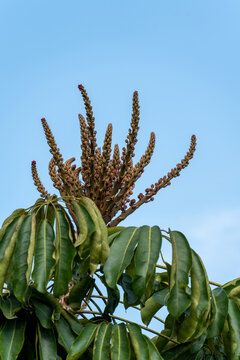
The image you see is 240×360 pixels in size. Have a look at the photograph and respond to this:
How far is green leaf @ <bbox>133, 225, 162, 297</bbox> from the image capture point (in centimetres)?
249

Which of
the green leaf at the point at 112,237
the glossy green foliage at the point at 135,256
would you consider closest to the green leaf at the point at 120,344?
the glossy green foliage at the point at 135,256

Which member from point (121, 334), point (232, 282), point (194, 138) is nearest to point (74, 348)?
point (121, 334)

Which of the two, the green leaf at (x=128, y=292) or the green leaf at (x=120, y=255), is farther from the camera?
the green leaf at (x=128, y=292)

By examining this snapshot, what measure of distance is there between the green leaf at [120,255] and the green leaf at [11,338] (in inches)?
20.7

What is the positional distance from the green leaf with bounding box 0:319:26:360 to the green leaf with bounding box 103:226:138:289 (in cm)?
52

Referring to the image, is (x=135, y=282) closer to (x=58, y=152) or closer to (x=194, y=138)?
(x=58, y=152)

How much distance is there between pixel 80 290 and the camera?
115 inches

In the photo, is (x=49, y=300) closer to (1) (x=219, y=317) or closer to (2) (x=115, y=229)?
(2) (x=115, y=229)

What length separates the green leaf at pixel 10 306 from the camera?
2660mm

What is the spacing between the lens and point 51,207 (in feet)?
9.89

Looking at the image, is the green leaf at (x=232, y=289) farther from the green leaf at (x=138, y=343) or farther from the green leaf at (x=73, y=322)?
the green leaf at (x=73, y=322)

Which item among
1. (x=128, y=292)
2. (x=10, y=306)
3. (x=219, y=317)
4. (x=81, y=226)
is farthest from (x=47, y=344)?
(x=219, y=317)

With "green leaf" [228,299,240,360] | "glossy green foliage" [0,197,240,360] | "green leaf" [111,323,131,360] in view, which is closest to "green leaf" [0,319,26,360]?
"glossy green foliage" [0,197,240,360]

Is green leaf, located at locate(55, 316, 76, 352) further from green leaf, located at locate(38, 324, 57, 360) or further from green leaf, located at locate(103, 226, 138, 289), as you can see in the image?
green leaf, located at locate(103, 226, 138, 289)
